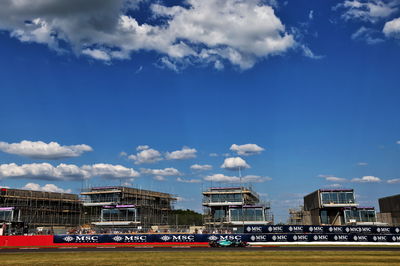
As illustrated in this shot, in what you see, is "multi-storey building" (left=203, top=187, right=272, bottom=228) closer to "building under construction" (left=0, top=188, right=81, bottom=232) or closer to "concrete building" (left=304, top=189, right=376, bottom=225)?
"concrete building" (left=304, top=189, right=376, bottom=225)

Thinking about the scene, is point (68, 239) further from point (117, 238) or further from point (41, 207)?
point (41, 207)

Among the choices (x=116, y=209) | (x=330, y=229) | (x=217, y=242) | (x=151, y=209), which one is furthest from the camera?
(x=151, y=209)

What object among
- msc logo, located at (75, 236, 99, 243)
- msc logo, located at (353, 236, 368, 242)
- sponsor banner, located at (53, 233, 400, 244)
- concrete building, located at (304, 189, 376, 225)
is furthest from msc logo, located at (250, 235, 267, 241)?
concrete building, located at (304, 189, 376, 225)

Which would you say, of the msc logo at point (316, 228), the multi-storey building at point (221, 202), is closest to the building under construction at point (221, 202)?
the multi-storey building at point (221, 202)

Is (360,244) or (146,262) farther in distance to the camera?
(360,244)

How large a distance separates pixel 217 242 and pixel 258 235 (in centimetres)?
760

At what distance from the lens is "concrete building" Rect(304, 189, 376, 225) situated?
79375 millimetres

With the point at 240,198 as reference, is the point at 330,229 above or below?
below

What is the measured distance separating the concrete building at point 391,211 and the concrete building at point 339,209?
1762 cm

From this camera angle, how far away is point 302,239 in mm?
51812

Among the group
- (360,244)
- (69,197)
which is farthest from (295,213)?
(69,197)

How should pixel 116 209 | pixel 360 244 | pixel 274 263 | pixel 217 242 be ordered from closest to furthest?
pixel 274 263 < pixel 217 242 < pixel 360 244 < pixel 116 209

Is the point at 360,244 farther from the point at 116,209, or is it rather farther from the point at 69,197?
the point at 69,197

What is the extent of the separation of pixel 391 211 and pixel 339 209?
27.1 metres
